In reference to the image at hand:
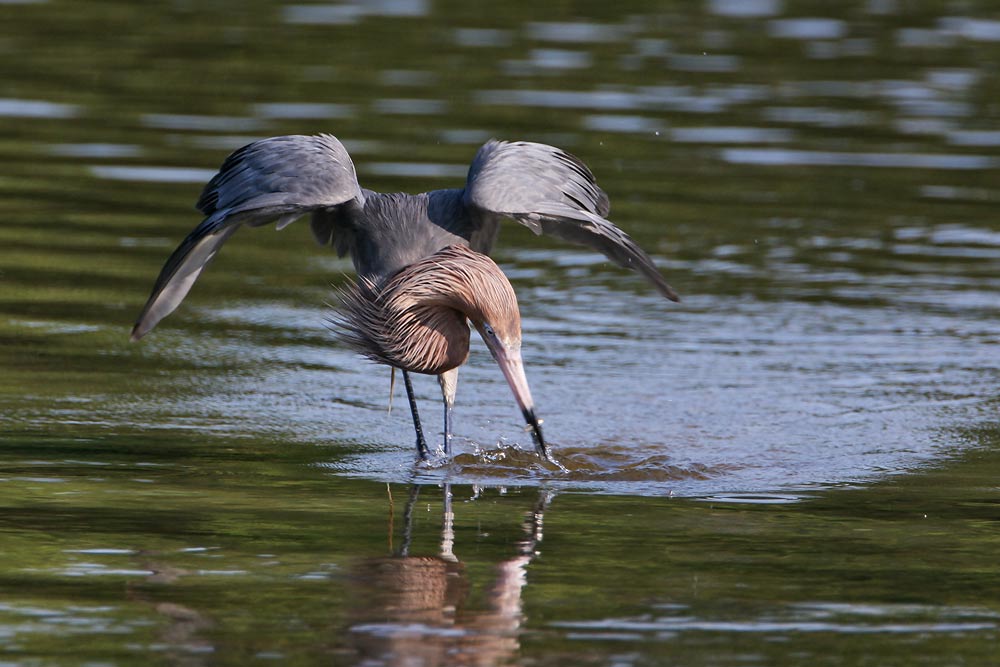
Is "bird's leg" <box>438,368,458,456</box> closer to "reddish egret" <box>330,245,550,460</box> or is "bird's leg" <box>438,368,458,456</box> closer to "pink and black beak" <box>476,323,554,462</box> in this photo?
"reddish egret" <box>330,245,550,460</box>

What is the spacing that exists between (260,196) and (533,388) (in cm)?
216

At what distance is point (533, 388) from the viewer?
9359mm

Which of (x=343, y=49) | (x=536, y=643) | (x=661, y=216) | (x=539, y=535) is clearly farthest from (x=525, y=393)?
(x=343, y=49)

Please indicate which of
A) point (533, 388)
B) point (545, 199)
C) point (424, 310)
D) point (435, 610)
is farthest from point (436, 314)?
point (435, 610)

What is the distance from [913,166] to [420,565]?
33.5 ft

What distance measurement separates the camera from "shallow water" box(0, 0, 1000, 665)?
→ 559cm

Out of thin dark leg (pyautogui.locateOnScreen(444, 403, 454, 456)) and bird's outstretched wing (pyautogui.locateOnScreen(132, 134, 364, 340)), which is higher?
bird's outstretched wing (pyautogui.locateOnScreen(132, 134, 364, 340))

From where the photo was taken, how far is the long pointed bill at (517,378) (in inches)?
273

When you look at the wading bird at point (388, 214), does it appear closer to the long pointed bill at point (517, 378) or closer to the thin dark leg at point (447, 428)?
the thin dark leg at point (447, 428)

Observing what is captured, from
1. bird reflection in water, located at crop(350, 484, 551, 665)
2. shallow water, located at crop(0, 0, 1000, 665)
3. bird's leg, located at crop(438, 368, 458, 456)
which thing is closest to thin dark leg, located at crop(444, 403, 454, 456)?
bird's leg, located at crop(438, 368, 458, 456)

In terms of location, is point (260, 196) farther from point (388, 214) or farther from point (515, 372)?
point (515, 372)

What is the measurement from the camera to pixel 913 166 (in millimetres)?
15422

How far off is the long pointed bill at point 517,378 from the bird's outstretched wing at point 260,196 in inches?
42.2

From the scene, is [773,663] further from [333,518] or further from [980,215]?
[980,215]
